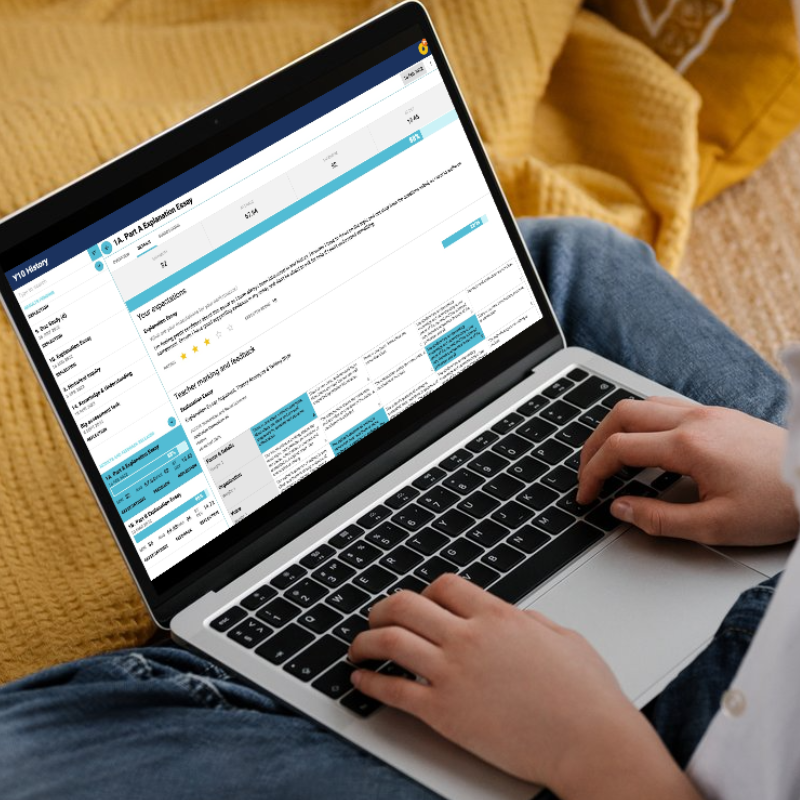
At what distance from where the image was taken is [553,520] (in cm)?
76

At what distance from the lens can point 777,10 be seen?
1.29 metres

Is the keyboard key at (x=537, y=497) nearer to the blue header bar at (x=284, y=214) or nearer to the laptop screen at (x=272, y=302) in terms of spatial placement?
the laptop screen at (x=272, y=302)

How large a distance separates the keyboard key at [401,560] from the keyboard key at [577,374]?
21 centimetres

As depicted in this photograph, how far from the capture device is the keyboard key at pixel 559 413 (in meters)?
0.84

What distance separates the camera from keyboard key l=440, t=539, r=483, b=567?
743 mm

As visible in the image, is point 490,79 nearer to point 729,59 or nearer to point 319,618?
point 729,59

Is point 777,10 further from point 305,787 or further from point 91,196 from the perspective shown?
point 305,787

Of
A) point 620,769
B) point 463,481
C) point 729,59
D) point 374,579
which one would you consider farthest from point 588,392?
point 729,59

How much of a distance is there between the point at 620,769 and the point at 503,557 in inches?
7.6

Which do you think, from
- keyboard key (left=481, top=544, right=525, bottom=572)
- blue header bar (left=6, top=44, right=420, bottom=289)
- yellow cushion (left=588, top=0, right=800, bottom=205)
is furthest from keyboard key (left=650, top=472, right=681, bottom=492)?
yellow cushion (left=588, top=0, right=800, bottom=205)

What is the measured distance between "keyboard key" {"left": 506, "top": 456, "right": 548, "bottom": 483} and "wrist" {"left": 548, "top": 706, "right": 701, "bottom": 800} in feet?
0.77

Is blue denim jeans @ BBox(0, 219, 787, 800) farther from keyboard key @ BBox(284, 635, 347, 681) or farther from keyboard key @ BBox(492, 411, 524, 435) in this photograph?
keyboard key @ BBox(492, 411, 524, 435)

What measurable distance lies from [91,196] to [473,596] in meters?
0.33

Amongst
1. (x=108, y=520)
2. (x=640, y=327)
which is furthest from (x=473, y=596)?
(x=640, y=327)
